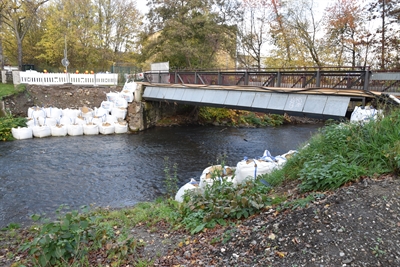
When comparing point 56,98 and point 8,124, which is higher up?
point 56,98

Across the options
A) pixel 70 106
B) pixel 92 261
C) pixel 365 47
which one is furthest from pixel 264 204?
pixel 365 47

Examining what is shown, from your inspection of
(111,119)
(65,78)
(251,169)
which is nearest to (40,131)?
(111,119)

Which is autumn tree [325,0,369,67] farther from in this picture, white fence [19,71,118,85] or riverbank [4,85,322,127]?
white fence [19,71,118,85]

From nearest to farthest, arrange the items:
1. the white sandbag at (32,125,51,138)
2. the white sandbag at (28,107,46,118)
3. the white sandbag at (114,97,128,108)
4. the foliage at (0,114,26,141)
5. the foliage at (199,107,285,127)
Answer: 1. the foliage at (0,114,26,141)
2. the white sandbag at (32,125,51,138)
3. the white sandbag at (28,107,46,118)
4. the white sandbag at (114,97,128,108)
5. the foliage at (199,107,285,127)

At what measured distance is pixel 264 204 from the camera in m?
4.32

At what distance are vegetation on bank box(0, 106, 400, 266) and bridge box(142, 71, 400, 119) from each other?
3.59 m

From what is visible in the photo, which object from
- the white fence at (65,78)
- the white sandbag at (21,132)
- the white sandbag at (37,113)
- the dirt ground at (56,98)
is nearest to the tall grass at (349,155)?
the white sandbag at (21,132)

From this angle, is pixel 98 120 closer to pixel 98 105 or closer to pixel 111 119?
pixel 111 119

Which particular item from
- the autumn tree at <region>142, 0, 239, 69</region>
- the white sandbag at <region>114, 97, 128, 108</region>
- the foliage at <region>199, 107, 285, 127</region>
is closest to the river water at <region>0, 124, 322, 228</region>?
the white sandbag at <region>114, 97, 128, 108</region>

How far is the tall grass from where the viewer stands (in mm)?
4266

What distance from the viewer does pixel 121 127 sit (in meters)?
17.2

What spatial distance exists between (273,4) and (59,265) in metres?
26.9

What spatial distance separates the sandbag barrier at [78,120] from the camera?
603 inches

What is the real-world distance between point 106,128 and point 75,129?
5.46ft
